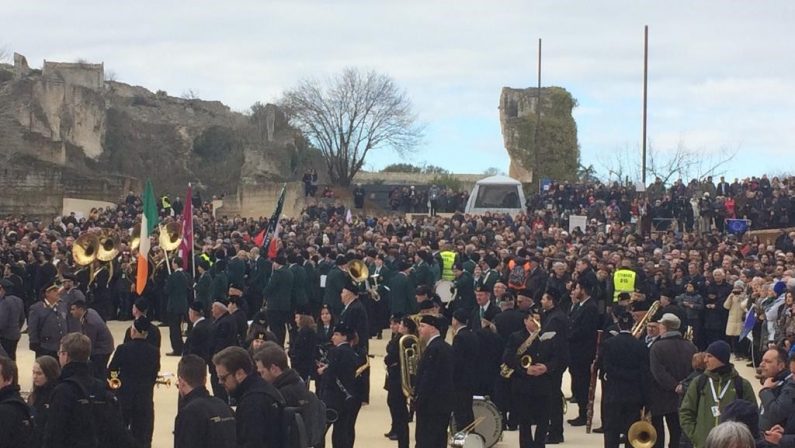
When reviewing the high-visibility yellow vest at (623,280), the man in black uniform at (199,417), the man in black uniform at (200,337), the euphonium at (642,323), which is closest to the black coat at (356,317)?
the man in black uniform at (200,337)

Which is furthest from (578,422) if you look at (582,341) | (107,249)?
(107,249)

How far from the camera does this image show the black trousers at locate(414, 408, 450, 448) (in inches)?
511

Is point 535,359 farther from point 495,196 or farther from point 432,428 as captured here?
point 495,196

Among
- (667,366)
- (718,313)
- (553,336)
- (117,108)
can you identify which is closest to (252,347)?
(553,336)

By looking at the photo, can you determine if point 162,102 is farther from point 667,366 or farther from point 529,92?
point 667,366

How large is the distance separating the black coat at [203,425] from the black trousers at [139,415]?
4.75 metres

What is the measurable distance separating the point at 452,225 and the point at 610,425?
77.5 feet

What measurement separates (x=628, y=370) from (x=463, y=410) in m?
1.61

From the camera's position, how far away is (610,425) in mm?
13484

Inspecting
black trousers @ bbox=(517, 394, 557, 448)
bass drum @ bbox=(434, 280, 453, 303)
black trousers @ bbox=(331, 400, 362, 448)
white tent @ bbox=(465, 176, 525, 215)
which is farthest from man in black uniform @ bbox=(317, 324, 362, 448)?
white tent @ bbox=(465, 176, 525, 215)

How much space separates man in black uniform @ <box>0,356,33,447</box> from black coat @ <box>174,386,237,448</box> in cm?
100

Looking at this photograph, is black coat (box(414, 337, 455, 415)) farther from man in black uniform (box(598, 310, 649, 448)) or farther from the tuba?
the tuba

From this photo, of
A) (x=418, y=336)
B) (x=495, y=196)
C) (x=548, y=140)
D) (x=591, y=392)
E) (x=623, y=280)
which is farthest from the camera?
(x=548, y=140)

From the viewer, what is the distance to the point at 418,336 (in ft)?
45.6
